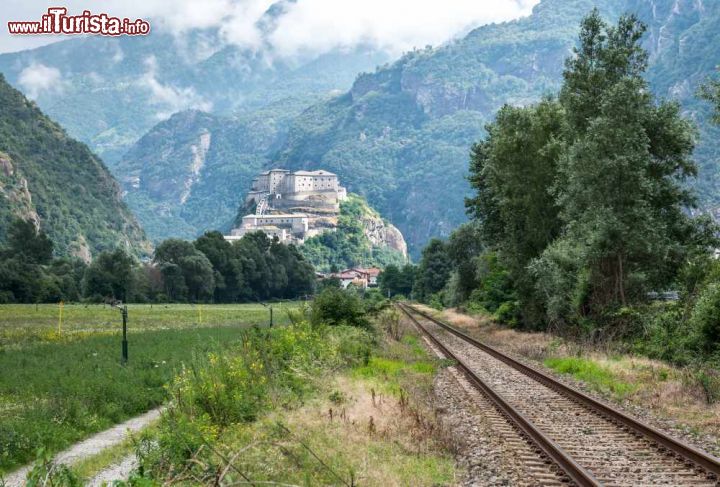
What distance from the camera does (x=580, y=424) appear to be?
41.3 feet

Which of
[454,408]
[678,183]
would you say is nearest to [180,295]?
[678,183]

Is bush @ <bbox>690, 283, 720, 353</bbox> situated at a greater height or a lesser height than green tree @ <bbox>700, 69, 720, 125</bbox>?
lesser

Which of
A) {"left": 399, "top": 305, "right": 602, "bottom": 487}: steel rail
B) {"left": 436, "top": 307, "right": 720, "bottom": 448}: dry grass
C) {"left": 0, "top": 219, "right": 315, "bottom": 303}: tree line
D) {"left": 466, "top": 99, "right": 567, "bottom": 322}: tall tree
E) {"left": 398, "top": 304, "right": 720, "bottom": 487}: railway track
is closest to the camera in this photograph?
{"left": 399, "top": 305, "right": 602, "bottom": 487}: steel rail

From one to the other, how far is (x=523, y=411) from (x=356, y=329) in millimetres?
10999

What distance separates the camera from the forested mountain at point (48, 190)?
496ft

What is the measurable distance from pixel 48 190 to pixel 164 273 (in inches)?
3169

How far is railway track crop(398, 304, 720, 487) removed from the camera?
8914 millimetres

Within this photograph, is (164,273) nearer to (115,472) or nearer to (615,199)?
(615,199)

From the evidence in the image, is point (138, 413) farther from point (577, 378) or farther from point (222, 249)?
point (222, 249)

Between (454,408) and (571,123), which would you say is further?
(571,123)

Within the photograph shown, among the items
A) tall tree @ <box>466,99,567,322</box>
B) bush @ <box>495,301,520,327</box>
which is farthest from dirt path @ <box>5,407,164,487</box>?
bush @ <box>495,301,520,327</box>

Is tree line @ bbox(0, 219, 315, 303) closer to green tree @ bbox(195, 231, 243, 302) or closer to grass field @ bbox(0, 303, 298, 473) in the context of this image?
green tree @ bbox(195, 231, 243, 302)

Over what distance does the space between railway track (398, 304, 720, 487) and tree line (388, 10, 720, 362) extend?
593cm

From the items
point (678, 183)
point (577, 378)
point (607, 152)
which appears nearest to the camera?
point (577, 378)
